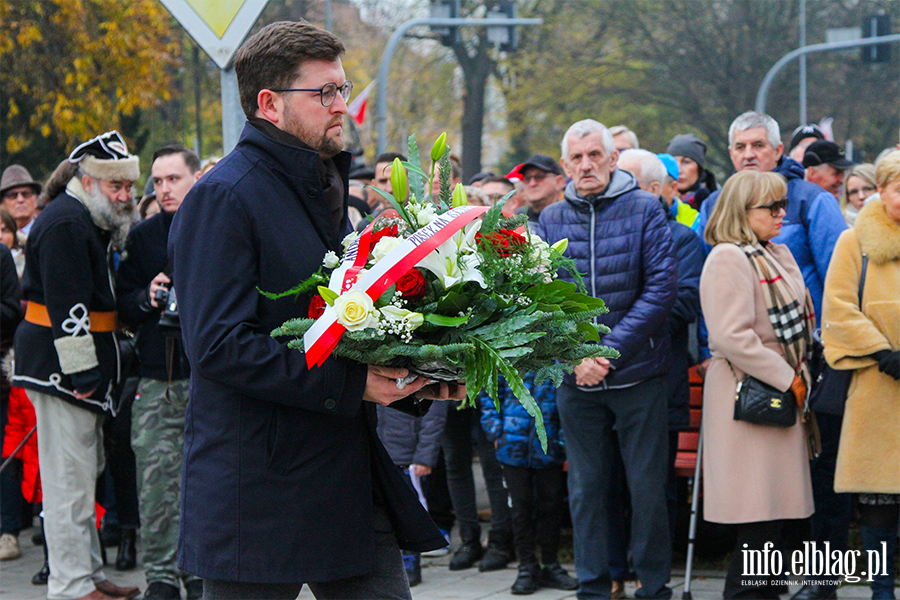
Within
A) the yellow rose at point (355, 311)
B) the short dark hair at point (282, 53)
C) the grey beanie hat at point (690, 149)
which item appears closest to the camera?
the yellow rose at point (355, 311)

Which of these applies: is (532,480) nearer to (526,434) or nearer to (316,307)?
(526,434)

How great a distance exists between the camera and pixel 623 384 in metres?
5.58

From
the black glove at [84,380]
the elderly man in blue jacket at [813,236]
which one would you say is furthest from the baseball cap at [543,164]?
the black glove at [84,380]

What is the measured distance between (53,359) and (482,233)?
143 inches

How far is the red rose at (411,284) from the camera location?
2.77 meters

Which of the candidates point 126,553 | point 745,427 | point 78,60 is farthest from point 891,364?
point 78,60

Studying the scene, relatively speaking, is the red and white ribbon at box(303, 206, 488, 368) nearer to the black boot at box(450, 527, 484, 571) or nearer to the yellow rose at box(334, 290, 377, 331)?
the yellow rose at box(334, 290, 377, 331)

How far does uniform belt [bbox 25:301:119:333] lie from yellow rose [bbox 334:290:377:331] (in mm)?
3709

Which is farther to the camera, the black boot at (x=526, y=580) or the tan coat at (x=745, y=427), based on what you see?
the black boot at (x=526, y=580)

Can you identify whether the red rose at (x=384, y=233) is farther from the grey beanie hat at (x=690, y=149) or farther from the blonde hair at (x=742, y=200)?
the grey beanie hat at (x=690, y=149)

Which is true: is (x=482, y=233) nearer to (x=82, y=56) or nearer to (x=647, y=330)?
(x=647, y=330)

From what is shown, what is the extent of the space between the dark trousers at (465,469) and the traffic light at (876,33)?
17434mm

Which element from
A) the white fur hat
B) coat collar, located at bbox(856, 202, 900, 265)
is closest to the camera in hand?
the white fur hat

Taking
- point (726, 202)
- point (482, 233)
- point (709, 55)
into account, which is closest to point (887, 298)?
point (726, 202)
